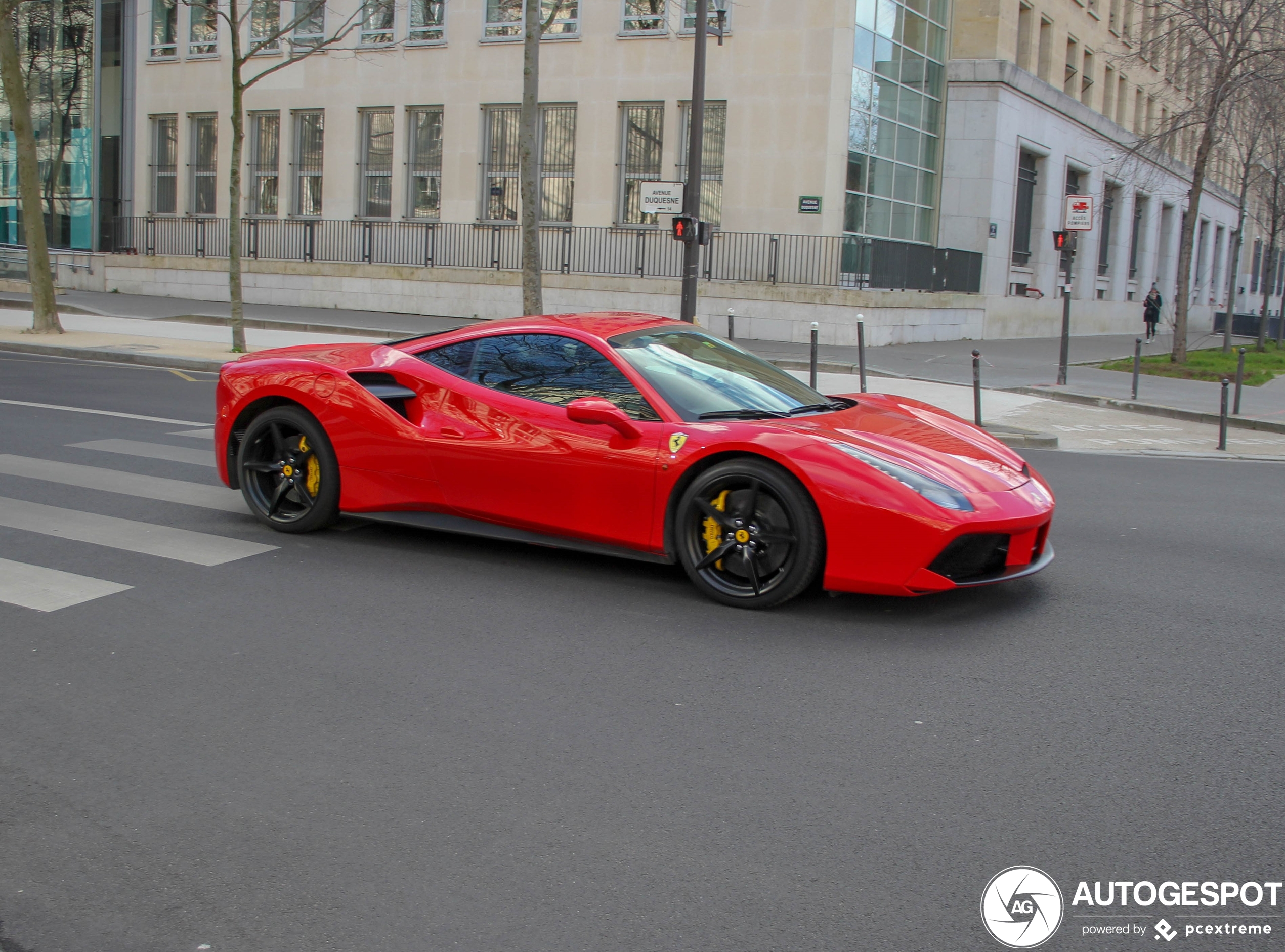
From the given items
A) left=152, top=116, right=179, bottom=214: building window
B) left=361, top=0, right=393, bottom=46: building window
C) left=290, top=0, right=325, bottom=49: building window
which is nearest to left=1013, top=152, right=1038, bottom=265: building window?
left=361, top=0, right=393, bottom=46: building window

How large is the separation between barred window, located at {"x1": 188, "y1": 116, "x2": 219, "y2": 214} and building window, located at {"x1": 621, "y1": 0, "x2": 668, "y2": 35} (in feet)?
45.7

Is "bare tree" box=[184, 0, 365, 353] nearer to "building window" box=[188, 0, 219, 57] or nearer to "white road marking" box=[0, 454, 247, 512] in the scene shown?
"building window" box=[188, 0, 219, 57]

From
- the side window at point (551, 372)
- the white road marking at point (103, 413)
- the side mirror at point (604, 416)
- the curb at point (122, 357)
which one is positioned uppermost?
the side window at point (551, 372)

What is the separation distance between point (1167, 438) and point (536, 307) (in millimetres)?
10598

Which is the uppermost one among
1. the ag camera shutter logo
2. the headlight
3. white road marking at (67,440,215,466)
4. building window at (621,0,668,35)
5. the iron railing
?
building window at (621,0,668,35)

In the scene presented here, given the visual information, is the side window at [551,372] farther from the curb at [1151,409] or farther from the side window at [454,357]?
the curb at [1151,409]

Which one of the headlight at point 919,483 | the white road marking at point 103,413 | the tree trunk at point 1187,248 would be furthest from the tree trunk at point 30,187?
the tree trunk at point 1187,248

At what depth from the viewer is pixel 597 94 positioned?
3048 centimetres

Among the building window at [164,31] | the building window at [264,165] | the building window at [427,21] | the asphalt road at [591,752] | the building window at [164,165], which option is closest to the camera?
the asphalt road at [591,752]

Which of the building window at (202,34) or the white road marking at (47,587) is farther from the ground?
the building window at (202,34)

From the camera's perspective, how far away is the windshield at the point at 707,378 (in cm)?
629

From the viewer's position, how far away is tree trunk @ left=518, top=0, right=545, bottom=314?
19.1 meters

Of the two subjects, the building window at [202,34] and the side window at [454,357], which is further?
the building window at [202,34]

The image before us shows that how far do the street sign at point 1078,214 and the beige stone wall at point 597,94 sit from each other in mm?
8388
